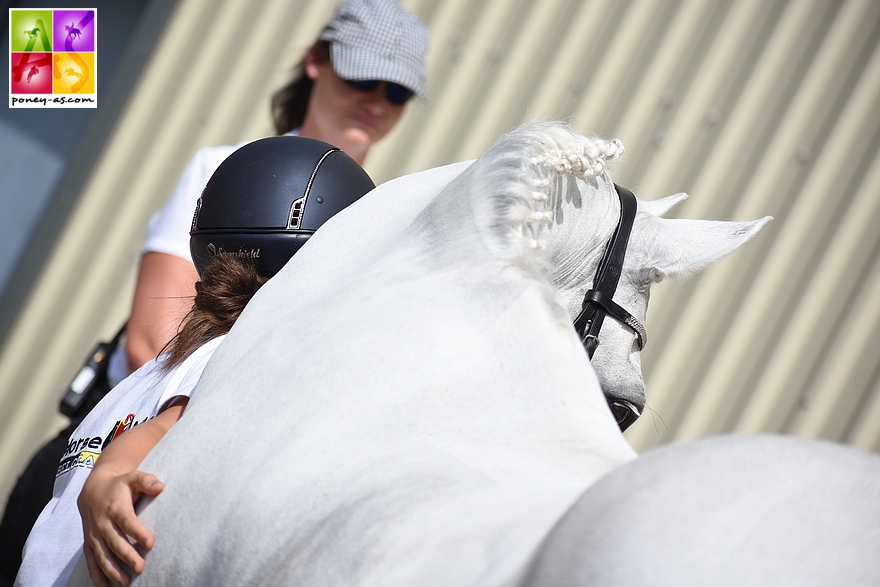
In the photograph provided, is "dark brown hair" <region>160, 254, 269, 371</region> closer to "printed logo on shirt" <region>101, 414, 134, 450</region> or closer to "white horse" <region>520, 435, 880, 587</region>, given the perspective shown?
"printed logo on shirt" <region>101, 414, 134, 450</region>

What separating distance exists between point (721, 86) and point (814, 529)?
8.04 ft

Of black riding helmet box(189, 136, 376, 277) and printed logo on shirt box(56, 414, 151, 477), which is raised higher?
black riding helmet box(189, 136, 376, 277)

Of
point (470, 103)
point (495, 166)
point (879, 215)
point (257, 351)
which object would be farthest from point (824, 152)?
point (257, 351)

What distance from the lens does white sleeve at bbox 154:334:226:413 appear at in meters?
0.89

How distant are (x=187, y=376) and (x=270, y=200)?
1.05ft

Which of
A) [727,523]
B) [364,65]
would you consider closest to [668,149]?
[364,65]

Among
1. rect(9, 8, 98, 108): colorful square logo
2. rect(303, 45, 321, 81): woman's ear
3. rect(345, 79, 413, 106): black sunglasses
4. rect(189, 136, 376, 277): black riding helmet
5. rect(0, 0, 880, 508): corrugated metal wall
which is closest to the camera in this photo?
rect(189, 136, 376, 277): black riding helmet

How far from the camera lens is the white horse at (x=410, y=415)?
55 centimetres

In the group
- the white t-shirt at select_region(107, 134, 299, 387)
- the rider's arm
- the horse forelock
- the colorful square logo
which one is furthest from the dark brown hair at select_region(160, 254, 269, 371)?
the colorful square logo

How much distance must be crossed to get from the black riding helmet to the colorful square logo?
0.89 meters

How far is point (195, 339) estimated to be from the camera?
3.28ft

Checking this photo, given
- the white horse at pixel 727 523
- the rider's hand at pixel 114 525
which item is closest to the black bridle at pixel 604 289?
the white horse at pixel 727 523

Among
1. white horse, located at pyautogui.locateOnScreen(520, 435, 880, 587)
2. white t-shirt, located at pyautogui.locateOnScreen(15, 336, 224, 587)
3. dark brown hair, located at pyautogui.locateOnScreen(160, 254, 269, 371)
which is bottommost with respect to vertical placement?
white t-shirt, located at pyautogui.locateOnScreen(15, 336, 224, 587)

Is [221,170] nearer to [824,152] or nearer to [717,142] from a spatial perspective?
[717,142]
